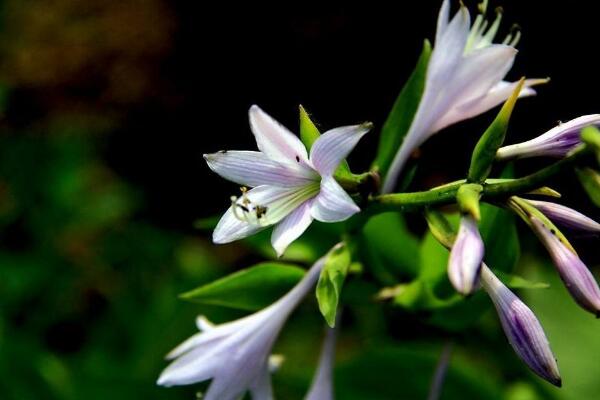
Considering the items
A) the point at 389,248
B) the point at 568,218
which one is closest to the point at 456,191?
the point at 568,218

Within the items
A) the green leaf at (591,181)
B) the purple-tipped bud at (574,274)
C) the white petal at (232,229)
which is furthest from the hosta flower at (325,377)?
the green leaf at (591,181)

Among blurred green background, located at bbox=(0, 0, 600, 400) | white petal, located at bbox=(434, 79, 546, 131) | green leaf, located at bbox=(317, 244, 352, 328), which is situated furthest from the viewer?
blurred green background, located at bbox=(0, 0, 600, 400)

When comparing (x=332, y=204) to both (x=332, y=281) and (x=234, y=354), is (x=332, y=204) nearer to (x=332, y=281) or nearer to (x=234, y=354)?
(x=332, y=281)

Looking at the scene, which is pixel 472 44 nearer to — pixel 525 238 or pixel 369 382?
pixel 369 382

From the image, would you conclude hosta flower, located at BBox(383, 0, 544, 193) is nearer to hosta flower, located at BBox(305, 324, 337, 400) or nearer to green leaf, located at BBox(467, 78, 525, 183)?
green leaf, located at BBox(467, 78, 525, 183)

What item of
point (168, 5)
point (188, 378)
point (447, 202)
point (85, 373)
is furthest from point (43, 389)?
point (168, 5)

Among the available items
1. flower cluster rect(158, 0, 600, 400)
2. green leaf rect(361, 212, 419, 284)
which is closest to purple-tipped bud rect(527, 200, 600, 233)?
flower cluster rect(158, 0, 600, 400)

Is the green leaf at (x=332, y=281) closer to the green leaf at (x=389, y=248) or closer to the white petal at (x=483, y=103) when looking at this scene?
the green leaf at (x=389, y=248)

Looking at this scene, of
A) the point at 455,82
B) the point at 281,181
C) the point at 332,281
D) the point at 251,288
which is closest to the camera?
the point at 281,181
